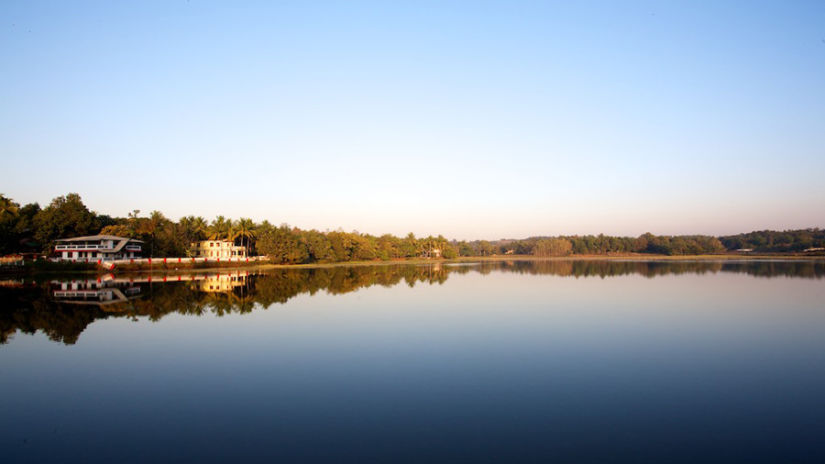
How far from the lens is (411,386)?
12.3m

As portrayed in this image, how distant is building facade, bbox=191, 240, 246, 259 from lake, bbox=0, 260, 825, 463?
59473mm

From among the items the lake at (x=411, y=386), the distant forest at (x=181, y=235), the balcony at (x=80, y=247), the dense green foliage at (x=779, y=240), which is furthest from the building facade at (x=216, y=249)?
the dense green foliage at (x=779, y=240)

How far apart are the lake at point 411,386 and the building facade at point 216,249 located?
195 feet

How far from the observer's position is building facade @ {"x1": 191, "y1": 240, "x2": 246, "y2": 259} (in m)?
83.4

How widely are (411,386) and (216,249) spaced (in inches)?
3127

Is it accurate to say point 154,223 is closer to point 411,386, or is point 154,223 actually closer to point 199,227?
point 199,227

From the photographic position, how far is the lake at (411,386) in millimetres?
8656

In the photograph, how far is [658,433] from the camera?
923 cm

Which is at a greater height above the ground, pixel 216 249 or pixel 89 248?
pixel 89 248

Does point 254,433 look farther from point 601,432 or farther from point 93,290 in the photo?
point 93,290

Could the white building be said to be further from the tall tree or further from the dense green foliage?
the dense green foliage

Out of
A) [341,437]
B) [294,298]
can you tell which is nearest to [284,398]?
[341,437]

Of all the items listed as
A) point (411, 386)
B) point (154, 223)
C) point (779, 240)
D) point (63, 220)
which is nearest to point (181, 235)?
point (154, 223)

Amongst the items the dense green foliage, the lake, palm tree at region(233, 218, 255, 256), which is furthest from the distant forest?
the dense green foliage
